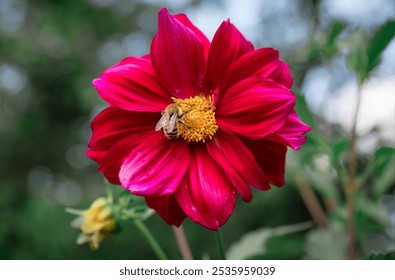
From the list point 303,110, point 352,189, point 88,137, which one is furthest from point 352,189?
point 88,137

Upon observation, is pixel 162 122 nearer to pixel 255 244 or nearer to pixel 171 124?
pixel 171 124

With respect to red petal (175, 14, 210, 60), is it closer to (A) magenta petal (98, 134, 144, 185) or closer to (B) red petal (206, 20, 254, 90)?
(B) red petal (206, 20, 254, 90)

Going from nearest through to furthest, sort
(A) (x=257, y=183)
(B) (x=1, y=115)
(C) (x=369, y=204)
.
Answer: (A) (x=257, y=183)
(C) (x=369, y=204)
(B) (x=1, y=115)

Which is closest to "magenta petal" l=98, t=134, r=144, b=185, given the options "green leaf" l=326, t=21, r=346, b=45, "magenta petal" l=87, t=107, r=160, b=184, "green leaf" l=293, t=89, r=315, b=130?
"magenta petal" l=87, t=107, r=160, b=184

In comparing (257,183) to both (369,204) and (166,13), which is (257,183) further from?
(369,204)

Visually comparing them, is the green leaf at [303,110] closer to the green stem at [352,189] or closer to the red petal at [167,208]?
the green stem at [352,189]
